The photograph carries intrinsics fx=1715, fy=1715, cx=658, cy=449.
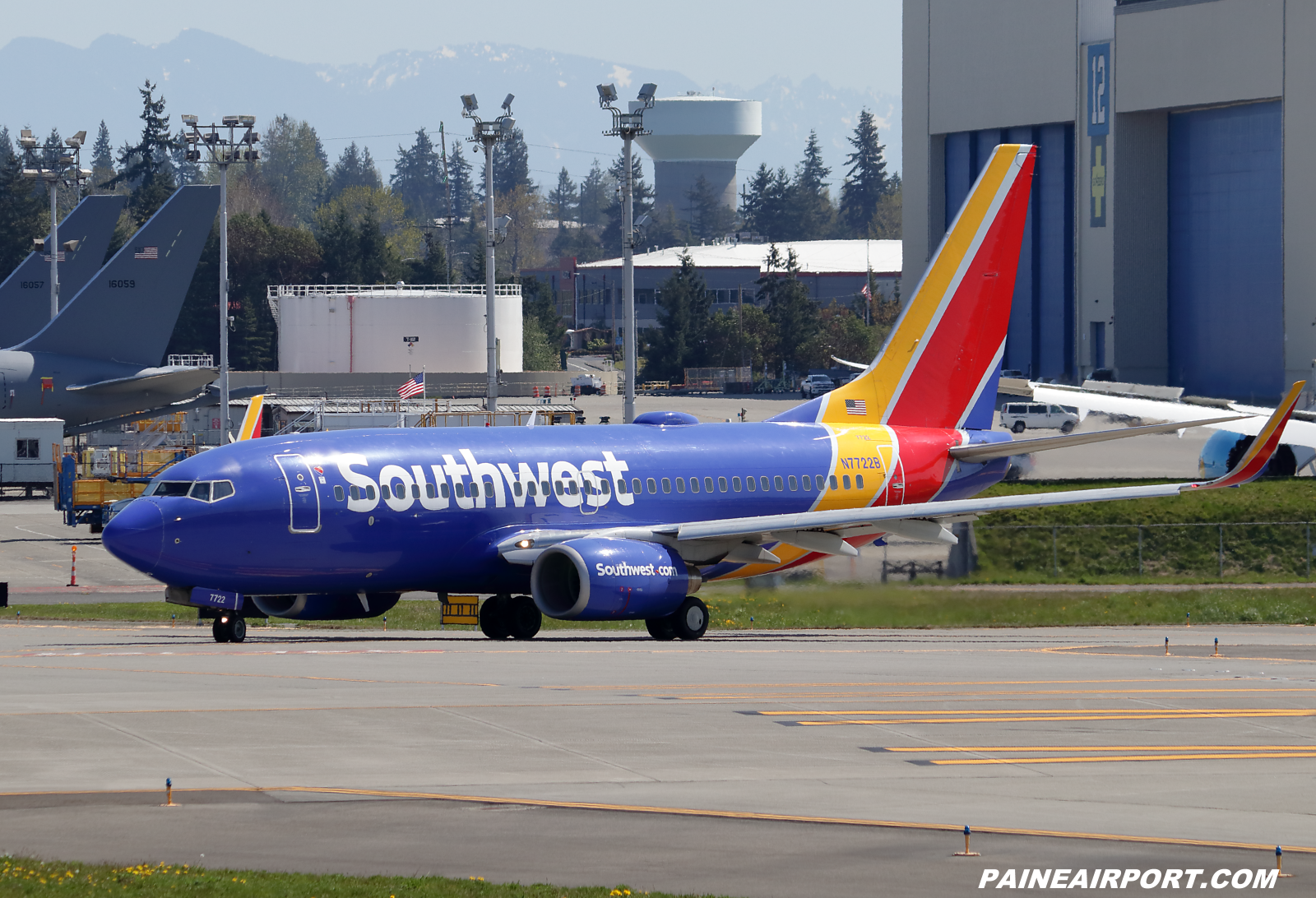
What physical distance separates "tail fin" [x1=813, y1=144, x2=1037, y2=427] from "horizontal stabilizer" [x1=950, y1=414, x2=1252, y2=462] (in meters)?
1.20

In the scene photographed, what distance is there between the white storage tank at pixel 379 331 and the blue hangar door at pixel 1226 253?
4661cm

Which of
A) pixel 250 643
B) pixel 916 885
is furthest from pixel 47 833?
pixel 250 643

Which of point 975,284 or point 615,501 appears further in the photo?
point 975,284

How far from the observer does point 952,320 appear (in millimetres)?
40750

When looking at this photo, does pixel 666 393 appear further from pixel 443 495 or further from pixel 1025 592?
pixel 443 495

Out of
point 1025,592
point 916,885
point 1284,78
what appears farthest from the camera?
point 1284,78

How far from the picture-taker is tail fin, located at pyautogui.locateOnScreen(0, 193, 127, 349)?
9619 centimetres

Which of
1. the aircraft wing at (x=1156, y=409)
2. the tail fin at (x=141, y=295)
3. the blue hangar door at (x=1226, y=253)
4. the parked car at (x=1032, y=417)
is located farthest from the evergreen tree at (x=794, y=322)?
the aircraft wing at (x=1156, y=409)

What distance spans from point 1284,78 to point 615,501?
263 ft

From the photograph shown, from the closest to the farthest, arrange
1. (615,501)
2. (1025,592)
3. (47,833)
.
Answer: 1. (47,833)
2. (615,501)
3. (1025,592)

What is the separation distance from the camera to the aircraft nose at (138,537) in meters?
30.1

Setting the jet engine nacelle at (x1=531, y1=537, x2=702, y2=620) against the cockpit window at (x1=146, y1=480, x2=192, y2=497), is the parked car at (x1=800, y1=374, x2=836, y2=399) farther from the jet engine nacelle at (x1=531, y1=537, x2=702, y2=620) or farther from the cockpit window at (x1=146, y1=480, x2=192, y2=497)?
the cockpit window at (x1=146, y1=480, x2=192, y2=497)

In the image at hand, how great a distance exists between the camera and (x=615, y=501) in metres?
35.4

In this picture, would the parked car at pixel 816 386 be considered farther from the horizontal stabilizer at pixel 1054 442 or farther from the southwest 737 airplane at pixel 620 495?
the horizontal stabilizer at pixel 1054 442
